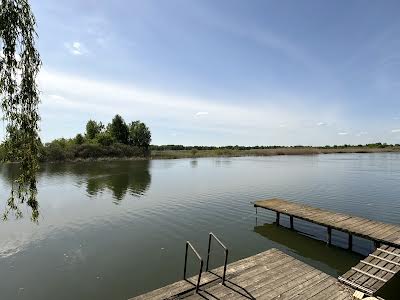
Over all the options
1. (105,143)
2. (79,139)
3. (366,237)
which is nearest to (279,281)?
(366,237)

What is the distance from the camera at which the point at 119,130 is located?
10125 cm

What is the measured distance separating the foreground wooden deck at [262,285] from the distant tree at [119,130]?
3727 inches

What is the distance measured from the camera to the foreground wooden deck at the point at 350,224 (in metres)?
12.8

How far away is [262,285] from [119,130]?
97897 mm

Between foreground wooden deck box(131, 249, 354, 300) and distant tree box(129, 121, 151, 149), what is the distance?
99.6 m

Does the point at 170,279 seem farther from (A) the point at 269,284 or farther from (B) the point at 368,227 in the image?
(B) the point at 368,227

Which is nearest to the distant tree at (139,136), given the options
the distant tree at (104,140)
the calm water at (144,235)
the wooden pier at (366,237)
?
the distant tree at (104,140)

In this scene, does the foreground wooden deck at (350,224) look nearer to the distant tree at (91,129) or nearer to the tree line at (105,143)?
the tree line at (105,143)

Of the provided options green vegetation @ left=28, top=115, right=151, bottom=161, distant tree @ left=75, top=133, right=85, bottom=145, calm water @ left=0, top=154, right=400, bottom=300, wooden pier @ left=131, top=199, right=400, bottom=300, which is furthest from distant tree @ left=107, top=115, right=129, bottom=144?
wooden pier @ left=131, top=199, right=400, bottom=300

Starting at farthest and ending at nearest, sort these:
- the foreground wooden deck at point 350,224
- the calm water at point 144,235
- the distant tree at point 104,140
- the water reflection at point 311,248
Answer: the distant tree at point 104,140
the water reflection at point 311,248
the foreground wooden deck at point 350,224
the calm water at point 144,235

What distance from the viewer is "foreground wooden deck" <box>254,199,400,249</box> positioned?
1280cm

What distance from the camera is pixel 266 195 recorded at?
27.0 metres

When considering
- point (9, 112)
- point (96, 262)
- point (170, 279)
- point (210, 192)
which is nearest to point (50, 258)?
point (96, 262)

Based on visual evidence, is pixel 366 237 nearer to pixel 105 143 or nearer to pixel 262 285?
pixel 262 285
